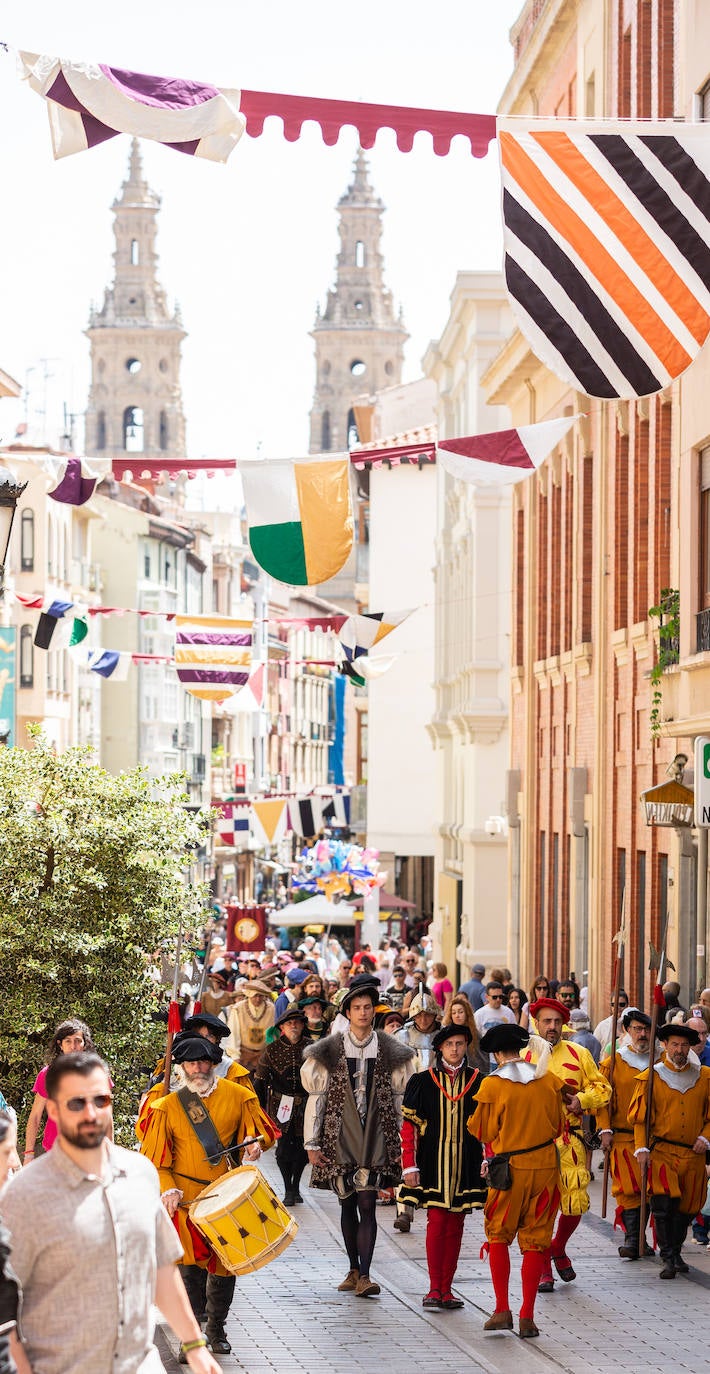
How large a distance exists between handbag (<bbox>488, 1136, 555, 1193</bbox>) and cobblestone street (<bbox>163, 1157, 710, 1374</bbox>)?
0.72 metres

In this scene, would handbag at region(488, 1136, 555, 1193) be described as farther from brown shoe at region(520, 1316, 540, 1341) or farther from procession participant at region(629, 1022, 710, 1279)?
procession participant at region(629, 1022, 710, 1279)

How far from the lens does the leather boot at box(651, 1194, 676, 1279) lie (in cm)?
1324

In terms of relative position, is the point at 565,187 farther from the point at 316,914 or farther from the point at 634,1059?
the point at 316,914

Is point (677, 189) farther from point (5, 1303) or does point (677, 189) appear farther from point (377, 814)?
point (377, 814)

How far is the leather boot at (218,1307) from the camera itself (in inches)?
Answer: 435

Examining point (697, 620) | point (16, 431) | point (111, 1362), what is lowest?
point (111, 1362)

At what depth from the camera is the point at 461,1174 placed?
12281 mm

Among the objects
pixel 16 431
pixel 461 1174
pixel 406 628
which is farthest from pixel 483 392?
pixel 16 431

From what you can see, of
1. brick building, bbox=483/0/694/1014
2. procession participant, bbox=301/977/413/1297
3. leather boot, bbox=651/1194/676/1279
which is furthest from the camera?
brick building, bbox=483/0/694/1014

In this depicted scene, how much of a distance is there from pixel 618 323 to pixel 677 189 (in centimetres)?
69

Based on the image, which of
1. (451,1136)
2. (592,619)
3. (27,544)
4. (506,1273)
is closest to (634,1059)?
(451,1136)

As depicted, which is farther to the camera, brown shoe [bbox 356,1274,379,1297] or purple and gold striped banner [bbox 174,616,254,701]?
purple and gold striped banner [bbox 174,616,254,701]

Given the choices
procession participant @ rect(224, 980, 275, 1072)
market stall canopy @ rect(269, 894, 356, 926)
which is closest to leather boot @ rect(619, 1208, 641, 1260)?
procession participant @ rect(224, 980, 275, 1072)

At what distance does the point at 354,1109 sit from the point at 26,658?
174 feet
